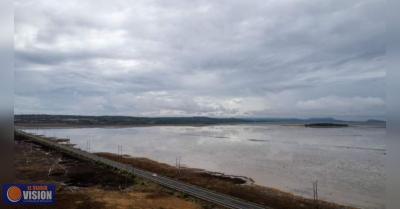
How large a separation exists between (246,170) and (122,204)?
33.6 meters

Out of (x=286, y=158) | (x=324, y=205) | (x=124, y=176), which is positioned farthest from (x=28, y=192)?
(x=286, y=158)

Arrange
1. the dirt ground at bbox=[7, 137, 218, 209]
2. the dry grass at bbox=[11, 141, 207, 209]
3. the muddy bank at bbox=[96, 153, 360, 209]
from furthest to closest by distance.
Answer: the muddy bank at bbox=[96, 153, 360, 209] < the dirt ground at bbox=[7, 137, 218, 209] < the dry grass at bbox=[11, 141, 207, 209]

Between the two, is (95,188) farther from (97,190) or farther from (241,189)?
(241,189)

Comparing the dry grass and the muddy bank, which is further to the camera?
the muddy bank

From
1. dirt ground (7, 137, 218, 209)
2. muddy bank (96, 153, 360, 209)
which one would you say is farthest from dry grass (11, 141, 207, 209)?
muddy bank (96, 153, 360, 209)

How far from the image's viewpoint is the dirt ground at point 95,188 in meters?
35.0

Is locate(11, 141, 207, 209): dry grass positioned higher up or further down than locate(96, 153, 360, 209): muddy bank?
higher up

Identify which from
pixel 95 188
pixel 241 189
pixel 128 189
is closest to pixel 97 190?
pixel 95 188

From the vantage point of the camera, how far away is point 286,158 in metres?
78.8

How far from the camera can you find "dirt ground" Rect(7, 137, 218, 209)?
115 feet

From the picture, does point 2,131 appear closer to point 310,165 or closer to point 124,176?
point 124,176

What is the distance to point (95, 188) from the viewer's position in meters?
42.9

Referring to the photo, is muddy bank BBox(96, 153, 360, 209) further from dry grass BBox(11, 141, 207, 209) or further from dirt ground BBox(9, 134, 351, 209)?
dry grass BBox(11, 141, 207, 209)

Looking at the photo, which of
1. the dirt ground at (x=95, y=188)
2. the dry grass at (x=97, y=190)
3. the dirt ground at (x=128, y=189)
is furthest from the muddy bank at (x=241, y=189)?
the dry grass at (x=97, y=190)
